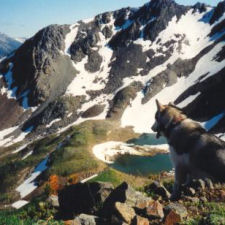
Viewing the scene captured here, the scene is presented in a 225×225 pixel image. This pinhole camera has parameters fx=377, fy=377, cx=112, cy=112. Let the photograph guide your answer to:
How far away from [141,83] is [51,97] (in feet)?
140

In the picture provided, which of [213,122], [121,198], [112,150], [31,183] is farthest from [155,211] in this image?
[213,122]

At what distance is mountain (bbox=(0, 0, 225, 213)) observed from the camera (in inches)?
5330

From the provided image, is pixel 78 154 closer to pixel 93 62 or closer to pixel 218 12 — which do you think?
pixel 93 62

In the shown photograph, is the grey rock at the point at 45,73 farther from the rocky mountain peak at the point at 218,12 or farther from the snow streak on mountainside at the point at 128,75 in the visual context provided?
the rocky mountain peak at the point at 218,12

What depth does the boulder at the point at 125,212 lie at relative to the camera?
12.3 m

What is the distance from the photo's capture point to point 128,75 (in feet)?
556

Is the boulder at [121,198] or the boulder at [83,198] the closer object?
the boulder at [121,198]

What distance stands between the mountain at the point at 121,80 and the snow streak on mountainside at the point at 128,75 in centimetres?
41

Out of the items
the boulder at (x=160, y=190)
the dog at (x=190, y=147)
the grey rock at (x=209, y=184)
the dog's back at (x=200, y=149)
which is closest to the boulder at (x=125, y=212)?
the dog at (x=190, y=147)

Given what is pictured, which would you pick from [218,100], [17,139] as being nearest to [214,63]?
[218,100]

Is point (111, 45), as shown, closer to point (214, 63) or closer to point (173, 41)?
point (173, 41)

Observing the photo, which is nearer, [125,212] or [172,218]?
[172,218]

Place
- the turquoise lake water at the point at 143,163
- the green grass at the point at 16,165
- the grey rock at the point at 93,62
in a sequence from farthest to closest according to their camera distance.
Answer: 1. the grey rock at the point at 93,62
2. the green grass at the point at 16,165
3. the turquoise lake water at the point at 143,163

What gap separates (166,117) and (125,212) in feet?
11.3
